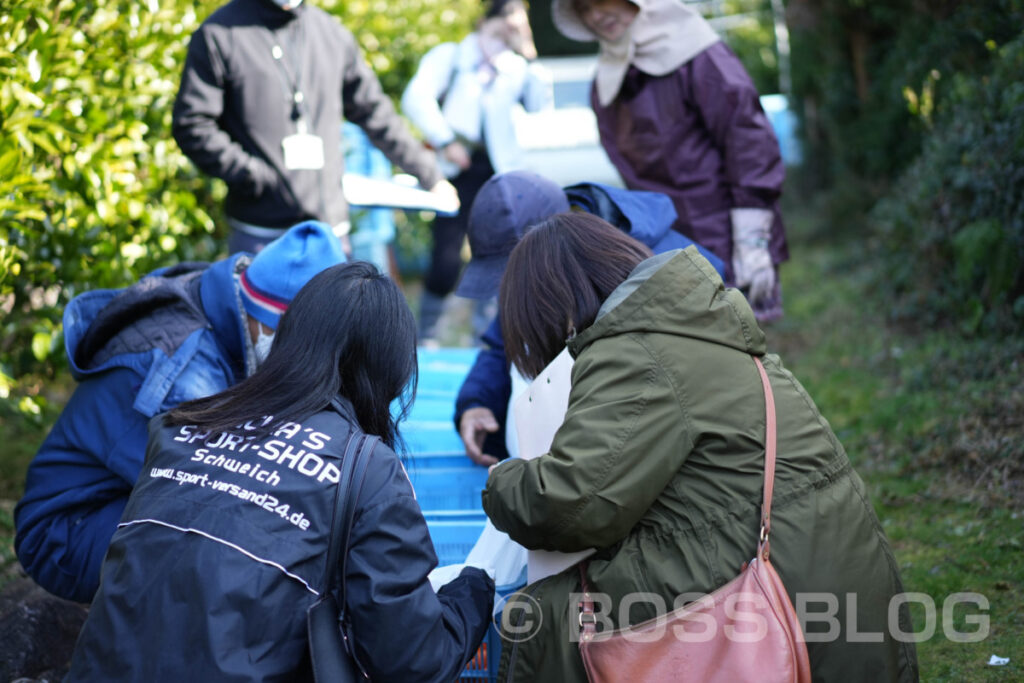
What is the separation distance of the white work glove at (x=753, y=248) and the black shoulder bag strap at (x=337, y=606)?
7.28ft

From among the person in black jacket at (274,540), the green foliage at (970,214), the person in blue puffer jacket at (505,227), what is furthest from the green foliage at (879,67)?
the person in black jacket at (274,540)

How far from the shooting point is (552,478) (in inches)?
77.2

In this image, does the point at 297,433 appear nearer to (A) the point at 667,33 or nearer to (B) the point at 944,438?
(A) the point at 667,33

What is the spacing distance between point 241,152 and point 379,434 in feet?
6.66

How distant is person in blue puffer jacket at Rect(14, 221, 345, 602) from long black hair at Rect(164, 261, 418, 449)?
0.40 meters

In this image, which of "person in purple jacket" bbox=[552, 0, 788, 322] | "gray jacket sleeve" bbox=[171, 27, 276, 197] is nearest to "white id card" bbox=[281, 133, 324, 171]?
"gray jacket sleeve" bbox=[171, 27, 276, 197]

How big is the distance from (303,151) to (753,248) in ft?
5.76

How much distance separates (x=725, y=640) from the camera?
192 cm

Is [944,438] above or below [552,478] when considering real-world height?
below

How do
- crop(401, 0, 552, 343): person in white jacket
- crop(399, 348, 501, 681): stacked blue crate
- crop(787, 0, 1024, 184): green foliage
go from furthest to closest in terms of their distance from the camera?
crop(787, 0, 1024, 184): green foliage → crop(401, 0, 552, 343): person in white jacket → crop(399, 348, 501, 681): stacked blue crate

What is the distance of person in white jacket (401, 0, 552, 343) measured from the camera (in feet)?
17.8

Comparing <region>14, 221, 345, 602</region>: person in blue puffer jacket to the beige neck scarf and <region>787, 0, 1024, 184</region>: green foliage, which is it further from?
<region>787, 0, 1024, 184</region>: green foliage

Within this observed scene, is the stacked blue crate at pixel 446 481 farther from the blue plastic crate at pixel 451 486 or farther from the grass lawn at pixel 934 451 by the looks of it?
the grass lawn at pixel 934 451

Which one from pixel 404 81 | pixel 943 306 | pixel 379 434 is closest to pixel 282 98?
pixel 379 434
